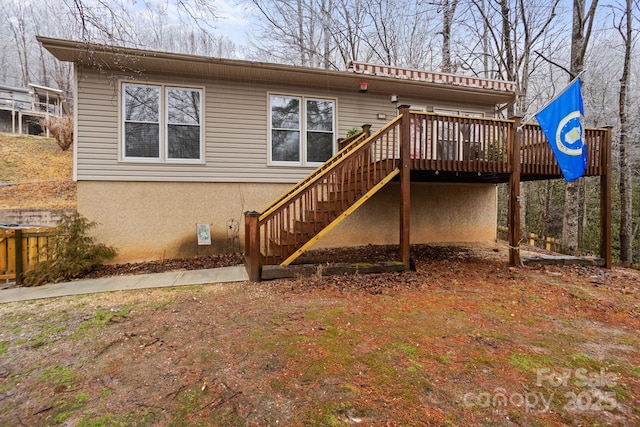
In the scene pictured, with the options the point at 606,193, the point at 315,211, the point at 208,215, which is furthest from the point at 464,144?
the point at 208,215

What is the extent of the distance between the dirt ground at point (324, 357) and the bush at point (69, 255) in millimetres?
1339

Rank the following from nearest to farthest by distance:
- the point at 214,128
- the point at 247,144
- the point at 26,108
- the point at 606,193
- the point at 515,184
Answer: the point at 515,184 → the point at 606,193 → the point at 214,128 → the point at 247,144 → the point at 26,108

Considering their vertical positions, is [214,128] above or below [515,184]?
above

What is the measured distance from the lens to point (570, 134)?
5.50 meters

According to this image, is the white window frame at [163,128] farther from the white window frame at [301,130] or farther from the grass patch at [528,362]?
the grass patch at [528,362]

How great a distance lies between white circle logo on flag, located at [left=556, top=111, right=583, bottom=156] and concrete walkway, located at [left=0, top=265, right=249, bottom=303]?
20.6 feet

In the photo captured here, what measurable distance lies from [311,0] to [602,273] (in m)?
16.2

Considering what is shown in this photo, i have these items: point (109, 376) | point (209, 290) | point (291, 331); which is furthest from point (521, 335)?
point (209, 290)

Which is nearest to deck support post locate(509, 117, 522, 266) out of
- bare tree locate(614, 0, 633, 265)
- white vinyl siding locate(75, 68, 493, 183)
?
white vinyl siding locate(75, 68, 493, 183)

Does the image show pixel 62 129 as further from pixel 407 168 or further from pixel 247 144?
pixel 407 168

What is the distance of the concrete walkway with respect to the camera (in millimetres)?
4703

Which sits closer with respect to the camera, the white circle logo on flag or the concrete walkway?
the concrete walkway

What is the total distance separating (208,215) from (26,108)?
24029mm

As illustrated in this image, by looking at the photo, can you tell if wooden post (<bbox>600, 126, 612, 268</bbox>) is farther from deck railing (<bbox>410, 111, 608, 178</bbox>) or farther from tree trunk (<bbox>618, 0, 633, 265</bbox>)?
tree trunk (<bbox>618, 0, 633, 265</bbox>)
